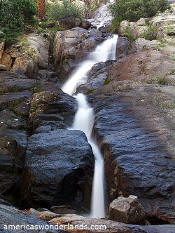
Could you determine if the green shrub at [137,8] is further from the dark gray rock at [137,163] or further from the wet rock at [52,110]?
the dark gray rock at [137,163]

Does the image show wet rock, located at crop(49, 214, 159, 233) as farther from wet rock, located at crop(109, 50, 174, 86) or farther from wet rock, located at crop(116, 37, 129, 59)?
wet rock, located at crop(116, 37, 129, 59)

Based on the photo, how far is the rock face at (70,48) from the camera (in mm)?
17172

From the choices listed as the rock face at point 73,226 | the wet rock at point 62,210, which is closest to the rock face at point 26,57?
the wet rock at point 62,210

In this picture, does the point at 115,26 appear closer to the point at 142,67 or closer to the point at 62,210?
the point at 142,67

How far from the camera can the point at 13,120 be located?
9.66 meters

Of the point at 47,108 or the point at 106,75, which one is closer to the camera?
the point at 47,108

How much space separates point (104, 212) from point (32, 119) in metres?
4.41

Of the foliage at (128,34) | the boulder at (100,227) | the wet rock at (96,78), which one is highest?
the foliage at (128,34)

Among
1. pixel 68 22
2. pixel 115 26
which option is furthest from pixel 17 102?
pixel 68 22

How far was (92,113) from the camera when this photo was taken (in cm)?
1003

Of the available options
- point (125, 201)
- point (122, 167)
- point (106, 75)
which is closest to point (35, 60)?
point (106, 75)

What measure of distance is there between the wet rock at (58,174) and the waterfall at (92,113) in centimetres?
22

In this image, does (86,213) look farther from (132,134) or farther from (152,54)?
(152,54)

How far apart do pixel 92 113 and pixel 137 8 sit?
14.1 metres
